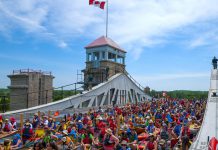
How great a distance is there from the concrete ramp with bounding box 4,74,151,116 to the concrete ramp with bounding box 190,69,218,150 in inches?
457

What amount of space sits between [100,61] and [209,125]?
27935 millimetres

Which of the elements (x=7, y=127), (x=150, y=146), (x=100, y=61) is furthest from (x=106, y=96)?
(x=150, y=146)

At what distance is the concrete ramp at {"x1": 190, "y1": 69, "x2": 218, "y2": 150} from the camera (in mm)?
9083

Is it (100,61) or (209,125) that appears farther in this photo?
(100,61)

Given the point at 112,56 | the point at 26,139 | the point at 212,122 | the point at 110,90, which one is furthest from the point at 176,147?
the point at 112,56

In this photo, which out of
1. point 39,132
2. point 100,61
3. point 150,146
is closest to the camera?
point 150,146

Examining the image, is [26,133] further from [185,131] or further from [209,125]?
[209,125]

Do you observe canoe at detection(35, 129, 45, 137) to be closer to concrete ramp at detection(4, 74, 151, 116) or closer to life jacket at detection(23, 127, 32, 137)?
life jacket at detection(23, 127, 32, 137)

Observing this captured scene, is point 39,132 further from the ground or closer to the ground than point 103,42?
closer to the ground

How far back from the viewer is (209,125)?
1123 cm

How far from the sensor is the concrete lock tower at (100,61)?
36947mm

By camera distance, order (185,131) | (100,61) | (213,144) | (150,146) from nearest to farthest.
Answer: (213,144)
(150,146)
(185,131)
(100,61)

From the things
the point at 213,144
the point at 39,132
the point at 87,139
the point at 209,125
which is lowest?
the point at 87,139

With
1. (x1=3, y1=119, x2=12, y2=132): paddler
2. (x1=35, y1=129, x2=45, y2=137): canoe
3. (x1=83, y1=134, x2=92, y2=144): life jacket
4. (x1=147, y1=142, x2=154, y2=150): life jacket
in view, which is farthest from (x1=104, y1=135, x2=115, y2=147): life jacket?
(x1=3, y1=119, x2=12, y2=132): paddler
